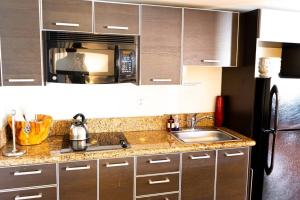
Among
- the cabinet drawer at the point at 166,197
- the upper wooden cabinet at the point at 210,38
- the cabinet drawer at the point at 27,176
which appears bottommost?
the cabinet drawer at the point at 166,197

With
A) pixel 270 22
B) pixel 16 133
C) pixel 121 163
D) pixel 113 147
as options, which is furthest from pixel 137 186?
pixel 270 22

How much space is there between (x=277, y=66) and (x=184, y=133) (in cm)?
121

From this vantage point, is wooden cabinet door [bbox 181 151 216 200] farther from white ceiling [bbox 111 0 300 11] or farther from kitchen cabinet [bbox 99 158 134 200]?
white ceiling [bbox 111 0 300 11]

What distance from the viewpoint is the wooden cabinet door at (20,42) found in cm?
186

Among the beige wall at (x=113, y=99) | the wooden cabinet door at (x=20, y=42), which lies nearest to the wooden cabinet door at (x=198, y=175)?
the beige wall at (x=113, y=99)

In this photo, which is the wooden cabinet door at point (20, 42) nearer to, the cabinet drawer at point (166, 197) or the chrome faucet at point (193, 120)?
the cabinet drawer at point (166, 197)

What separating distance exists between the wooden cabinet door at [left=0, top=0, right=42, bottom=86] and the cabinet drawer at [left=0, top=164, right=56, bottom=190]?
64 centimetres

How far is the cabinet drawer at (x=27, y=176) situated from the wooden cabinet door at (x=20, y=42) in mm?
641

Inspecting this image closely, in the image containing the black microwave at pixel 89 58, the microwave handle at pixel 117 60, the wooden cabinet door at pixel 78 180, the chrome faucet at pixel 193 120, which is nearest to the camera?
the wooden cabinet door at pixel 78 180

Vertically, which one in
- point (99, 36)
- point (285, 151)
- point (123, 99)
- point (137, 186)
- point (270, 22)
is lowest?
point (137, 186)

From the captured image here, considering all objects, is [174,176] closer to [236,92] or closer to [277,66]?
[236,92]

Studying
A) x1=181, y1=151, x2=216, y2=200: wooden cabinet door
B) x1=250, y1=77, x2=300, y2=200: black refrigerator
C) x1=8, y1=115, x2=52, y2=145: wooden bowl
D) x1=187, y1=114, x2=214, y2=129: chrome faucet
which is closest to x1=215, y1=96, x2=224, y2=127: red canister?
x1=187, y1=114, x2=214, y2=129: chrome faucet

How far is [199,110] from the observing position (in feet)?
9.05

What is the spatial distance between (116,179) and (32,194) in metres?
0.60
